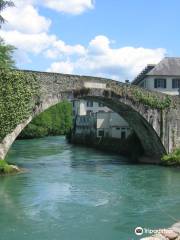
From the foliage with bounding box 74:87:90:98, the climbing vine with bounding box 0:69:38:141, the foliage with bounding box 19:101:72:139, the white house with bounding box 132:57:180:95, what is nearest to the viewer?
the climbing vine with bounding box 0:69:38:141

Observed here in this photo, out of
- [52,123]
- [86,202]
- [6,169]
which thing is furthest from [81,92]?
[52,123]

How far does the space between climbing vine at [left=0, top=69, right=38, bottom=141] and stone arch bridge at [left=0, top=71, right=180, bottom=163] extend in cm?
34

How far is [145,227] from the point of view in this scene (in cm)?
1533

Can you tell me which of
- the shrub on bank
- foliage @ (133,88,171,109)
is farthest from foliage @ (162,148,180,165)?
the shrub on bank

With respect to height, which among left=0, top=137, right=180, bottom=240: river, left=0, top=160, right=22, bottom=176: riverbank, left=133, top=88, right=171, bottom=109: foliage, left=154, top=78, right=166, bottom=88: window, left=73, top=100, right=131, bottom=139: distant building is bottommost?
left=0, top=137, right=180, bottom=240: river

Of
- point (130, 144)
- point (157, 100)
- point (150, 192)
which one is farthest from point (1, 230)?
point (130, 144)

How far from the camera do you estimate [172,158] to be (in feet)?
104

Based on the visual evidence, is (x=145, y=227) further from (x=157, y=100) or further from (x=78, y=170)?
(x=157, y=100)

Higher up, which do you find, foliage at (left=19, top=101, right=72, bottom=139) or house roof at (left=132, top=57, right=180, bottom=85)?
house roof at (left=132, top=57, right=180, bottom=85)

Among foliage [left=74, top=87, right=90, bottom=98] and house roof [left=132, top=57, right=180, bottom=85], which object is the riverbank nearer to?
foliage [left=74, top=87, right=90, bottom=98]

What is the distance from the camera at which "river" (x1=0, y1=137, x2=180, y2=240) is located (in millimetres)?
15055

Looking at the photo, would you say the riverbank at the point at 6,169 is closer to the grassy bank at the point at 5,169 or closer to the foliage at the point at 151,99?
the grassy bank at the point at 5,169

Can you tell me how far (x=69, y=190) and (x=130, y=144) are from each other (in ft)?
62.5

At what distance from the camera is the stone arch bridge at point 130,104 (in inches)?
1065
